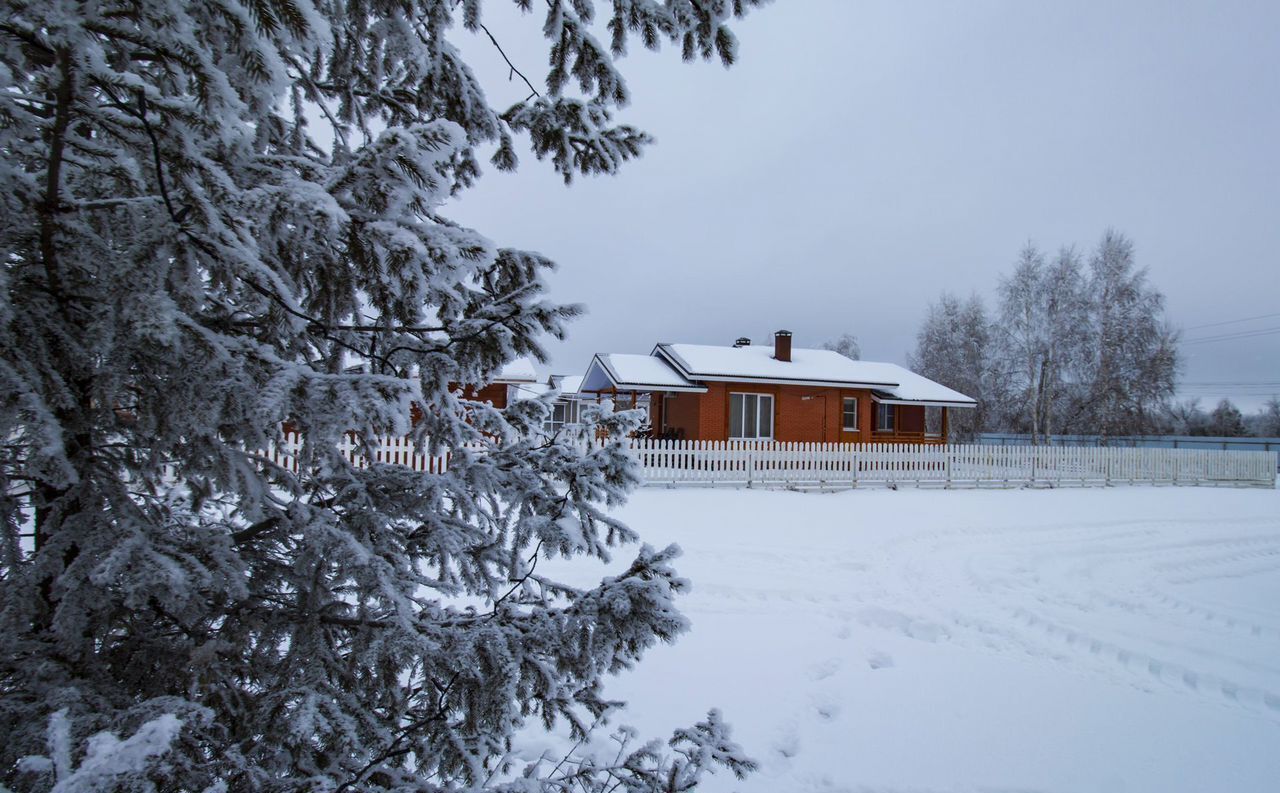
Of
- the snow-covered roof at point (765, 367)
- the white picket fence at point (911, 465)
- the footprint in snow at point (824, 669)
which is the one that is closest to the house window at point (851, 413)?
the snow-covered roof at point (765, 367)

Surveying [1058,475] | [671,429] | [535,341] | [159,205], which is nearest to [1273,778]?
[535,341]

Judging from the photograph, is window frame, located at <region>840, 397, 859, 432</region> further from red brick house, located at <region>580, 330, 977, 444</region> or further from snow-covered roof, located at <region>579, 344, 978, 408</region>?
snow-covered roof, located at <region>579, 344, 978, 408</region>

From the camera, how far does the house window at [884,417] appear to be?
24.6 metres

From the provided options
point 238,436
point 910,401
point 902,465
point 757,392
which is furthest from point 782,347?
point 238,436

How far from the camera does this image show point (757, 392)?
2091 centimetres

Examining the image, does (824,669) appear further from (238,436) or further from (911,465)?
(911,465)

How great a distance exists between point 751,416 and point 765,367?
1726 millimetres

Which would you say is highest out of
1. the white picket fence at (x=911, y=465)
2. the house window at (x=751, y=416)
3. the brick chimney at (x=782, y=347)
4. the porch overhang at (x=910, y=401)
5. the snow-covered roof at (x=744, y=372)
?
the brick chimney at (x=782, y=347)

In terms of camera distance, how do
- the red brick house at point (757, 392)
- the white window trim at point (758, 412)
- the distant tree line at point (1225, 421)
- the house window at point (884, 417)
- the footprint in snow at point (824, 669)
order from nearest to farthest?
the footprint in snow at point (824, 669)
the red brick house at point (757, 392)
the white window trim at point (758, 412)
the house window at point (884, 417)
the distant tree line at point (1225, 421)

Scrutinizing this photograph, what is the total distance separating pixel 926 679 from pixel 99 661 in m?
4.37

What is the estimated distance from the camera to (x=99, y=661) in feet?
5.09

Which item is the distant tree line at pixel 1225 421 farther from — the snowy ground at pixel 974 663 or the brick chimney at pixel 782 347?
the snowy ground at pixel 974 663

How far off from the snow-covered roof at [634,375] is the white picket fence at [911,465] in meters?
2.69

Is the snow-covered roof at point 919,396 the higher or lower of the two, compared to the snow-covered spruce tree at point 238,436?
higher
